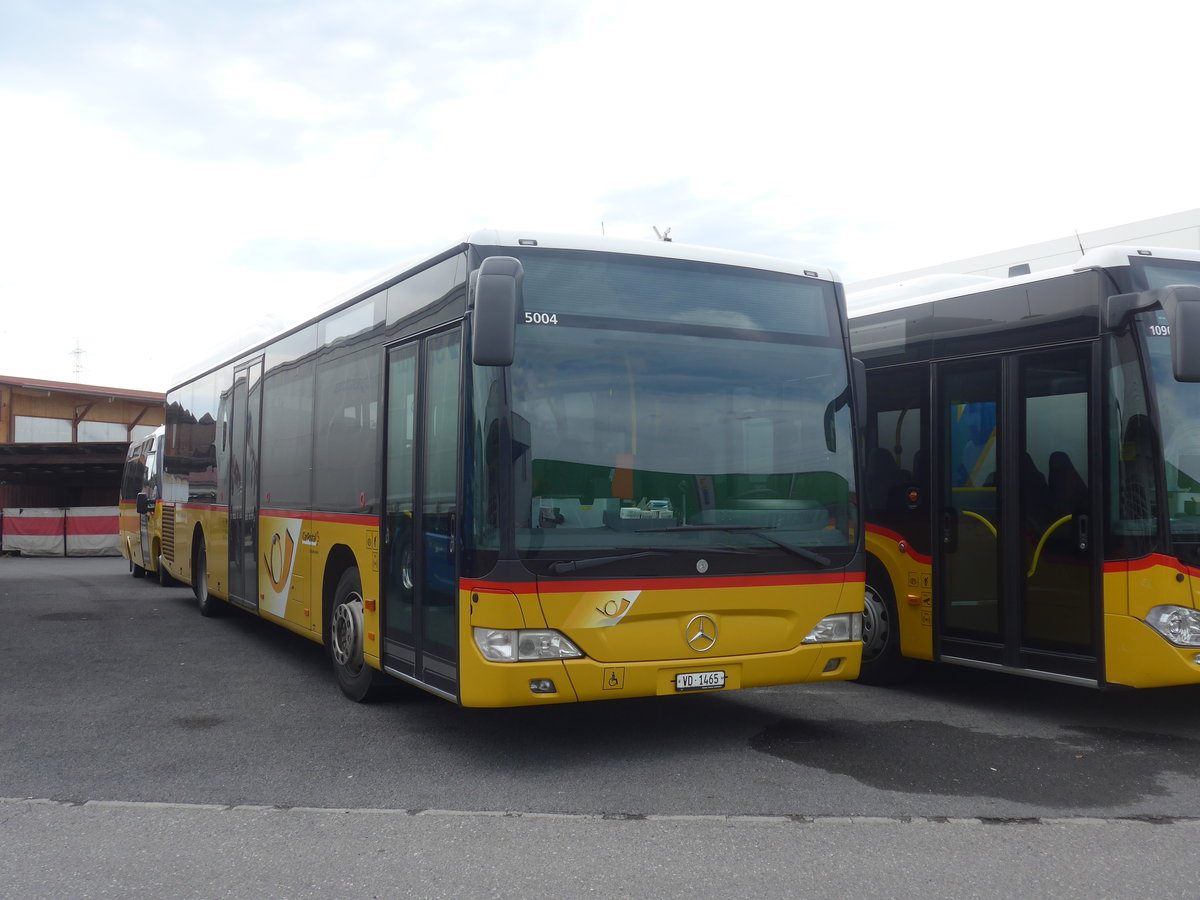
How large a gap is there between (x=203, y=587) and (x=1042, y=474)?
33.0 feet

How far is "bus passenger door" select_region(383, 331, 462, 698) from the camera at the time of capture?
6.38 m

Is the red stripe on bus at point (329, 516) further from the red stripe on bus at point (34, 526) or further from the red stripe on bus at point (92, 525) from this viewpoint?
the red stripe on bus at point (34, 526)

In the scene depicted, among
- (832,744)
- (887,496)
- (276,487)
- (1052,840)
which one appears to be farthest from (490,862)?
(276,487)

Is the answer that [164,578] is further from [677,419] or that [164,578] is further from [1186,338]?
[1186,338]

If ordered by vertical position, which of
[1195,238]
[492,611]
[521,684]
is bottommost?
[521,684]

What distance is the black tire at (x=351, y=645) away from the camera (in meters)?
7.95

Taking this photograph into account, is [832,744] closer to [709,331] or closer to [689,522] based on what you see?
[689,522]

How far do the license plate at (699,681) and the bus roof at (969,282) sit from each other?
11.0 feet

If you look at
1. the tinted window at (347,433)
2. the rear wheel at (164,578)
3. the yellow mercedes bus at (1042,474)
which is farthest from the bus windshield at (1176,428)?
the rear wheel at (164,578)

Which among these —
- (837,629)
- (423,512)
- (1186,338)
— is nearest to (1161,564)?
(1186,338)

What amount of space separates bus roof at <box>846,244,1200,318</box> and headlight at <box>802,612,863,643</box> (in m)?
2.54

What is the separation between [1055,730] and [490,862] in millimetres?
4324

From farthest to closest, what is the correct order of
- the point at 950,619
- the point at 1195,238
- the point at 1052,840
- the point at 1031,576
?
the point at 1195,238
the point at 950,619
the point at 1031,576
the point at 1052,840

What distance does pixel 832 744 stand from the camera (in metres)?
6.92
